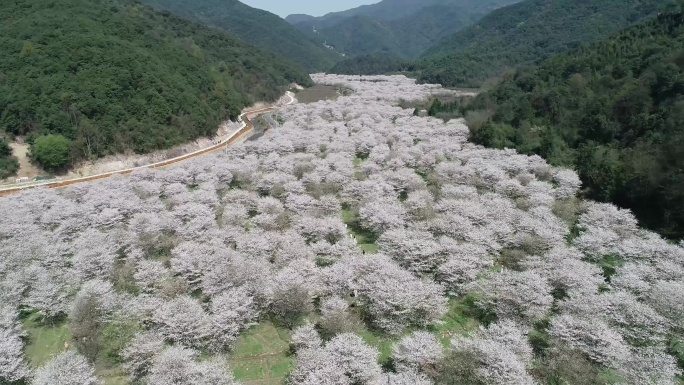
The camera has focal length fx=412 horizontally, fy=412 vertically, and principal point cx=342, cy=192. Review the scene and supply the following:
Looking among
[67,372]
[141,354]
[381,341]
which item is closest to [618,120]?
[381,341]

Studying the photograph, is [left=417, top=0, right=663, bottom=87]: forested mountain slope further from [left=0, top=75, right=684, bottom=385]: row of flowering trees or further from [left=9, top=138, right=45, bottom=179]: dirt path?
[left=9, top=138, right=45, bottom=179]: dirt path

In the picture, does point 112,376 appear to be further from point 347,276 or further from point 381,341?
point 381,341

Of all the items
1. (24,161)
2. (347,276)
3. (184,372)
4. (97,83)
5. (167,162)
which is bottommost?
(167,162)

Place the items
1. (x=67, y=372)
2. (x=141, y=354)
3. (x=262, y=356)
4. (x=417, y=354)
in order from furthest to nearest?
(x=262, y=356), (x=141, y=354), (x=417, y=354), (x=67, y=372)

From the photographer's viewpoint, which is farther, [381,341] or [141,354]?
[381,341]

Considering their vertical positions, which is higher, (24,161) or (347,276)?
(24,161)

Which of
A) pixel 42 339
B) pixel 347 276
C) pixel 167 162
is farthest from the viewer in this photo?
pixel 167 162

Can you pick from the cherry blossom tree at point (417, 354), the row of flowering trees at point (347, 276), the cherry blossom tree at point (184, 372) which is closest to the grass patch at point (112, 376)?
the row of flowering trees at point (347, 276)
